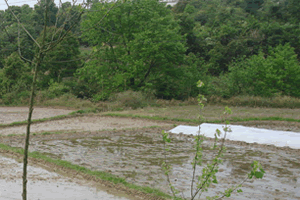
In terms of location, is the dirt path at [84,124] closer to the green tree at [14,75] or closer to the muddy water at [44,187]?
the muddy water at [44,187]

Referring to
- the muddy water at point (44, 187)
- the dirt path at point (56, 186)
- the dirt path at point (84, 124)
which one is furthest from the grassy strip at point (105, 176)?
the dirt path at point (84, 124)

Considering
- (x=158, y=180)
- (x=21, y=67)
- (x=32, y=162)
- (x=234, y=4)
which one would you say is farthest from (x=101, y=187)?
(x=234, y=4)

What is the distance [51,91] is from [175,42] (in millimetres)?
12598

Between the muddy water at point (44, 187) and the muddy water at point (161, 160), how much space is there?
3.92 feet

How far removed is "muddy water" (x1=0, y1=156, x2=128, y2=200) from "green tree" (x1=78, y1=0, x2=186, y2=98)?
67.4 feet

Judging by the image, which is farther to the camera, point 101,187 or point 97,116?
point 97,116

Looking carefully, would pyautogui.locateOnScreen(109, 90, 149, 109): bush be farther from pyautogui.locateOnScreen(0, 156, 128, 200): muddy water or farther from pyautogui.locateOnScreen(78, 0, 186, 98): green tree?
pyautogui.locateOnScreen(0, 156, 128, 200): muddy water

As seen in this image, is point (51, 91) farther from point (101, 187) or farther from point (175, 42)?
point (101, 187)

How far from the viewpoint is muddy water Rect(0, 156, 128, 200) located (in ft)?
19.7

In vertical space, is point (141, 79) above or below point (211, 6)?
below

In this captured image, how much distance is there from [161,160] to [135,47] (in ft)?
65.1

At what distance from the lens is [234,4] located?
63375 millimetres

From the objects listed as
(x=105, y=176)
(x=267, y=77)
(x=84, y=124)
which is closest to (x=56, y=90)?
(x=84, y=124)

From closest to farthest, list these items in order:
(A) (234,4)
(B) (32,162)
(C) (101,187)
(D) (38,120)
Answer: (C) (101,187), (B) (32,162), (D) (38,120), (A) (234,4)
